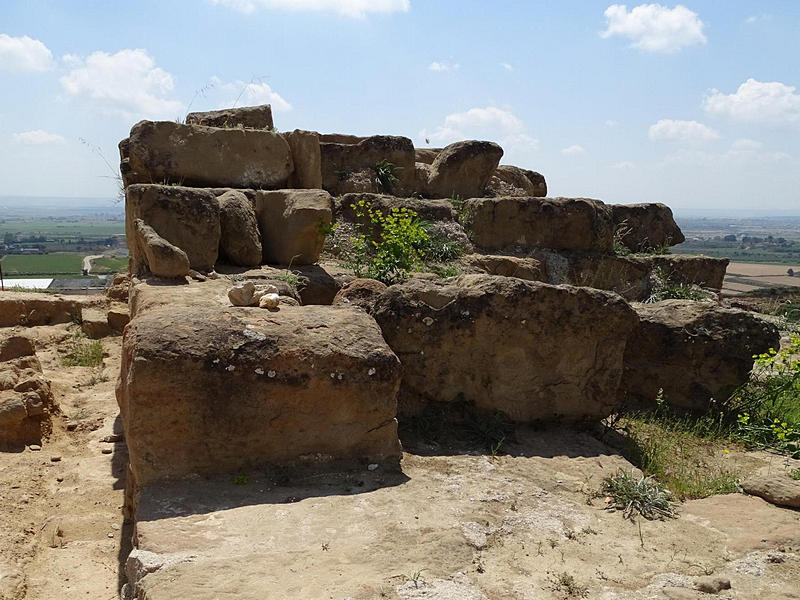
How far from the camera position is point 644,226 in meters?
10.2

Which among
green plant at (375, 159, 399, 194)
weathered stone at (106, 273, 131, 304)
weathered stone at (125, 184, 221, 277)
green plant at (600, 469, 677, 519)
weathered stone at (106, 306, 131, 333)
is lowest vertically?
green plant at (600, 469, 677, 519)

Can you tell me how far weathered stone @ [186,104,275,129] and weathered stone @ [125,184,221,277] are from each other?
7.91ft

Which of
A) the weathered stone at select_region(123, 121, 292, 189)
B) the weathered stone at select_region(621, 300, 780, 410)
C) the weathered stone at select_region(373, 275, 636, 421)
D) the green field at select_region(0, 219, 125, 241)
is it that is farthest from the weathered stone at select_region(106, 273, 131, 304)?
the green field at select_region(0, 219, 125, 241)

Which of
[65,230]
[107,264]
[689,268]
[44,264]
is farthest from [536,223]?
[65,230]

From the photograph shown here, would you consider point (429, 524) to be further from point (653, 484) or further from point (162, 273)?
point (162, 273)

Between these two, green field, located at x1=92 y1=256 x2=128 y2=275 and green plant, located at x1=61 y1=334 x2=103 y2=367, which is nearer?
green plant, located at x1=61 y1=334 x2=103 y2=367

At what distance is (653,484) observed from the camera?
3.84 metres

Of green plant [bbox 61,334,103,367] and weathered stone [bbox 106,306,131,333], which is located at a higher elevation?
weathered stone [bbox 106,306,131,333]

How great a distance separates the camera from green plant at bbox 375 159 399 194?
9.47 m

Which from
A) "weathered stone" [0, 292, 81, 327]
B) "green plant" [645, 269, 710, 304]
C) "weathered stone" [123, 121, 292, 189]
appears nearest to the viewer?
"weathered stone" [123, 121, 292, 189]

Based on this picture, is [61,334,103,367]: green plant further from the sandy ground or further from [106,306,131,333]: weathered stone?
the sandy ground

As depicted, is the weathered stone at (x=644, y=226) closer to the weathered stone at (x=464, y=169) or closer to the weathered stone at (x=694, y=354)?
the weathered stone at (x=464, y=169)

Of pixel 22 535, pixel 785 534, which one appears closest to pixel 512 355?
pixel 785 534

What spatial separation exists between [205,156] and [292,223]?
1.55 m
